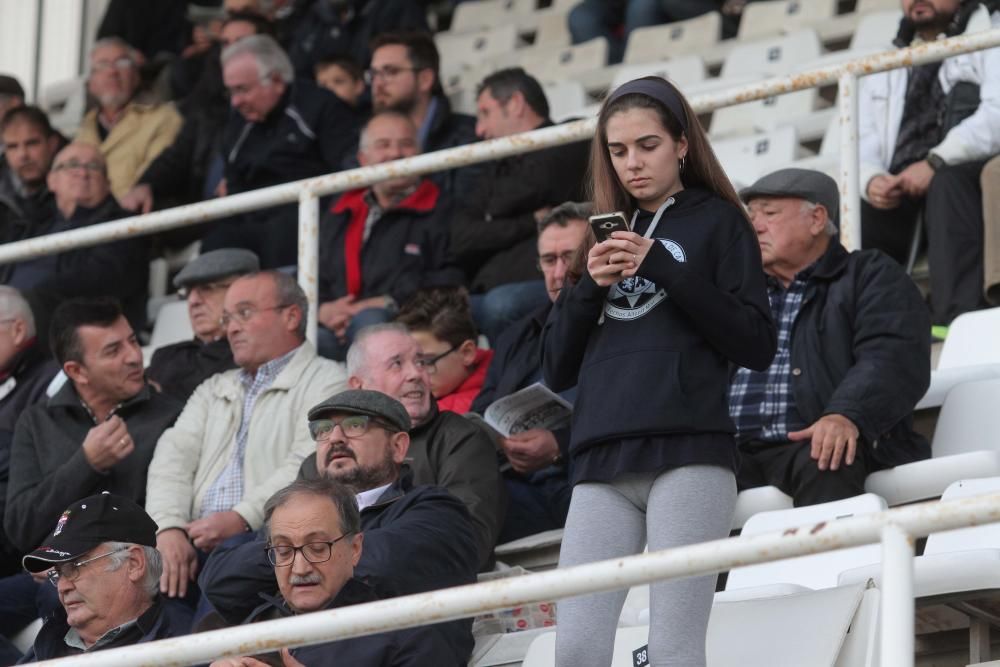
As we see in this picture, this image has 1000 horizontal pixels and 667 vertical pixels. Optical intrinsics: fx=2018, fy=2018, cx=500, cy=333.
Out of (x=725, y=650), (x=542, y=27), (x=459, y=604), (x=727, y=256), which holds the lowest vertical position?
(x=725, y=650)

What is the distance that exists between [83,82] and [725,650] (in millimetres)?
6937

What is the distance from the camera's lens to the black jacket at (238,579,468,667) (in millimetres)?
3865

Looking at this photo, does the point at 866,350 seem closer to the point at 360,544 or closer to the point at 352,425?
the point at 352,425

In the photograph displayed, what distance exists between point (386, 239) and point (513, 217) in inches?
17.1

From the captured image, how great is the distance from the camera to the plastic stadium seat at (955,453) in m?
4.44

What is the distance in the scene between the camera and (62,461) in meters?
5.48

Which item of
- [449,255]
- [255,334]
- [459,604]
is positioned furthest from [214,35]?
[459,604]

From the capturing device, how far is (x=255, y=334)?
5441 mm

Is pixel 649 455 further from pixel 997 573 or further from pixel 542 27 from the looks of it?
pixel 542 27

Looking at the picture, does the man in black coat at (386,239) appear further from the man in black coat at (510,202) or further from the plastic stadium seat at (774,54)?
the plastic stadium seat at (774,54)

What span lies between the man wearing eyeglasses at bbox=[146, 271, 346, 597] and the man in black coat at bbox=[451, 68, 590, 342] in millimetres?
832

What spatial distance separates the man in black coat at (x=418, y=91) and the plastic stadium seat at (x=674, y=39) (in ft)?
4.86

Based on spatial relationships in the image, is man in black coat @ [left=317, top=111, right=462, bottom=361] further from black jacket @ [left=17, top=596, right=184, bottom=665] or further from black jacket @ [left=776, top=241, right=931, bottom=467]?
black jacket @ [left=17, top=596, right=184, bottom=665]

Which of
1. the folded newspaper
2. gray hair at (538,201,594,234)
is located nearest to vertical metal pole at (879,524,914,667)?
the folded newspaper
